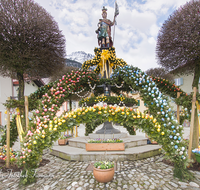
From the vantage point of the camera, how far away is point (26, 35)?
14.5 ft

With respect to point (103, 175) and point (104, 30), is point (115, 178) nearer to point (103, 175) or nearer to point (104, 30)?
point (103, 175)

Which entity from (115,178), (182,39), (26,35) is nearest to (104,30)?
(182,39)

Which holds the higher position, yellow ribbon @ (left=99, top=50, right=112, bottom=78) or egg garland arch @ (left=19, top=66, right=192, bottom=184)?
yellow ribbon @ (left=99, top=50, right=112, bottom=78)

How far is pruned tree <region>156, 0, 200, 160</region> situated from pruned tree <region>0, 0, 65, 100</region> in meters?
3.84

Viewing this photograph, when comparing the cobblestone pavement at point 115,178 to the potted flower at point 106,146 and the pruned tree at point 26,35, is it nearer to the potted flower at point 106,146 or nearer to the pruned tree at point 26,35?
the potted flower at point 106,146

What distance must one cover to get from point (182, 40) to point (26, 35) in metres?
4.94

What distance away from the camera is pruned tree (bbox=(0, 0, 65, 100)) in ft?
14.0

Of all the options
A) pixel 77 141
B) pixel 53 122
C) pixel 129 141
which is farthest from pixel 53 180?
pixel 129 141

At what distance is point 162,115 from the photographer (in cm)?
407

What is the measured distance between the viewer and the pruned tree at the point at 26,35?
4.26 m

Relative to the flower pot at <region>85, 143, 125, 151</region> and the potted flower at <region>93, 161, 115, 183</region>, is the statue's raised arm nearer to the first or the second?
the flower pot at <region>85, 143, 125, 151</region>

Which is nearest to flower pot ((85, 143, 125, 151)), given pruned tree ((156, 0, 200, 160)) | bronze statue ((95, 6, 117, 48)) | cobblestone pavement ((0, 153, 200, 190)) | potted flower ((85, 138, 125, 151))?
potted flower ((85, 138, 125, 151))

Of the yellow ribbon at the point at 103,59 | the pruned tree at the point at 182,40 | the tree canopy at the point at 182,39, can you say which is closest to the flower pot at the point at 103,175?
the pruned tree at the point at 182,40

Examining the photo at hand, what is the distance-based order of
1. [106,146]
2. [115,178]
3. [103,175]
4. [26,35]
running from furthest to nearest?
[106,146] < [26,35] < [115,178] < [103,175]
